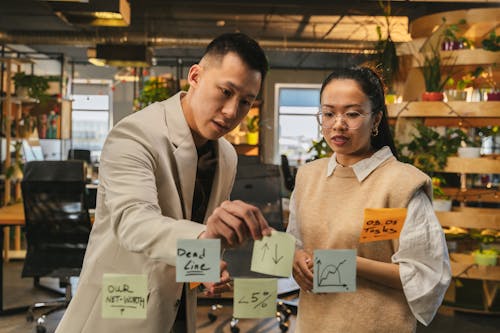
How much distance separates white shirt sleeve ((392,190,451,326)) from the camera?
1360 mm

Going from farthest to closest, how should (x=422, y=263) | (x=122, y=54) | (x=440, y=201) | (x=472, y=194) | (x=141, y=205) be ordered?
(x=122, y=54), (x=472, y=194), (x=440, y=201), (x=422, y=263), (x=141, y=205)

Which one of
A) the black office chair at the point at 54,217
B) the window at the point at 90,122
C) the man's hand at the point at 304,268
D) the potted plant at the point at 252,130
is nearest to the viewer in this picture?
the man's hand at the point at 304,268

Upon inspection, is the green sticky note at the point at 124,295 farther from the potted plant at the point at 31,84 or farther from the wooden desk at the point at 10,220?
the potted plant at the point at 31,84

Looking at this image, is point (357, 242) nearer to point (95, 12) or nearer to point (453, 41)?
point (453, 41)

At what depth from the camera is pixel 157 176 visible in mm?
1271

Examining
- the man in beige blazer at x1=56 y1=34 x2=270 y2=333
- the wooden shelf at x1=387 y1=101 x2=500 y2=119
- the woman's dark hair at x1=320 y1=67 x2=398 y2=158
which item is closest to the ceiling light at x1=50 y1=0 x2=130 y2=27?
the wooden shelf at x1=387 y1=101 x2=500 y2=119

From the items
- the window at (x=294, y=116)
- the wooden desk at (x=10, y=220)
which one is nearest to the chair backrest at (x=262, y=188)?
the wooden desk at (x=10, y=220)

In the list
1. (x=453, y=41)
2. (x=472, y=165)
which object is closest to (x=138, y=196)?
(x=472, y=165)

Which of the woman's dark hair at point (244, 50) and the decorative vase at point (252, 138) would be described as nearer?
the woman's dark hair at point (244, 50)

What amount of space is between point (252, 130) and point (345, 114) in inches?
293

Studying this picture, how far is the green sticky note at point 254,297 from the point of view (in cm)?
105

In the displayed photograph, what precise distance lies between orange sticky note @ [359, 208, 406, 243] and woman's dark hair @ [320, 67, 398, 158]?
361 millimetres

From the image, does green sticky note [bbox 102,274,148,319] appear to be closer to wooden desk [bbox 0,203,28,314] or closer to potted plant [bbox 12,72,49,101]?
wooden desk [bbox 0,203,28,314]

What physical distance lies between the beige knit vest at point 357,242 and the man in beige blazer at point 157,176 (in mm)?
255
